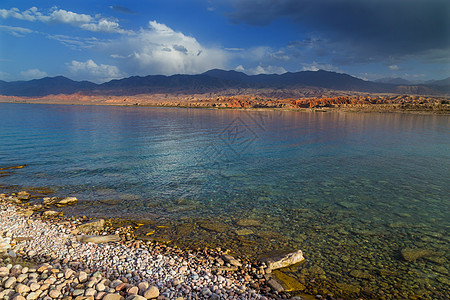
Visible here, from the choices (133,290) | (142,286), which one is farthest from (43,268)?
(142,286)

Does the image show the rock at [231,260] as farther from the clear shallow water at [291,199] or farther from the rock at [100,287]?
the rock at [100,287]

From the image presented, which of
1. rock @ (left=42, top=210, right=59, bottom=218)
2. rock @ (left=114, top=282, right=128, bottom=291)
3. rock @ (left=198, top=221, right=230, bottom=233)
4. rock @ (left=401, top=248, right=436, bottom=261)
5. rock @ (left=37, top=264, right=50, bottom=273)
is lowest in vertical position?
rock @ (left=401, top=248, right=436, bottom=261)

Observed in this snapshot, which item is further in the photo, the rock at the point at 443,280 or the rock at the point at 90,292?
the rock at the point at 443,280

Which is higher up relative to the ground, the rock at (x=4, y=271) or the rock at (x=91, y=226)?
the rock at (x=4, y=271)

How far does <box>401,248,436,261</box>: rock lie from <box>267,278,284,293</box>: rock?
16.6 ft

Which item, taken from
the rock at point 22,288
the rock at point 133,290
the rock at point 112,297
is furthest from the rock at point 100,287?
the rock at point 22,288

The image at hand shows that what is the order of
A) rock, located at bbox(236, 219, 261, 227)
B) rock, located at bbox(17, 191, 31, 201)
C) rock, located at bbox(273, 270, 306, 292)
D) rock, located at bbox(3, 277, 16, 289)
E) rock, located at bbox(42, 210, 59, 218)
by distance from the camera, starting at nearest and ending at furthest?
rock, located at bbox(3, 277, 16, 289)
rock, located at bbox(273, 270, 306, 292)
rock, located at bbox(236, 219, 261, 227)
rock, located at bbox(42, 210, 59, 218)
rock, located at bbox(17, 191, 31, 201)

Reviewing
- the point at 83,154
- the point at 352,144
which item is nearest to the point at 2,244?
the point at 83,154

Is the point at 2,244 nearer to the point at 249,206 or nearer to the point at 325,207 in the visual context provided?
the point at 249,206

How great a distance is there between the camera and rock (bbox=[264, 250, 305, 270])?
313 inches

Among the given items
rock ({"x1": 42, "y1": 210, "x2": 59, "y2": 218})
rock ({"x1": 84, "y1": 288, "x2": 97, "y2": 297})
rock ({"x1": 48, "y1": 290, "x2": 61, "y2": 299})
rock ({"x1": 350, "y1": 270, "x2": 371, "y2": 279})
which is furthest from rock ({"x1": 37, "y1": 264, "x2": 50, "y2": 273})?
rock ({"x1": 350, "y1": 270, "x2": 371, "y2": 279})

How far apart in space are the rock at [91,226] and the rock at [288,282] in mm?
7292

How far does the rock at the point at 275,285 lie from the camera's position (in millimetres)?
6880

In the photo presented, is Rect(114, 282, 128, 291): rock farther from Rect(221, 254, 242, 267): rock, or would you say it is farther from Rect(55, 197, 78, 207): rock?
Rect(55, 197, 78, 207): rock
